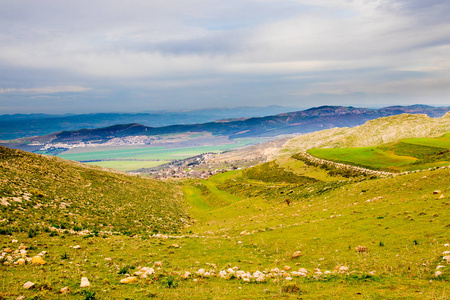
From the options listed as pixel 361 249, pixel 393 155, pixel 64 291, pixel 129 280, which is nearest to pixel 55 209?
pixel 64 291

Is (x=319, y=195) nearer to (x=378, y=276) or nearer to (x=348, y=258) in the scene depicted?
(x=348, y=258)

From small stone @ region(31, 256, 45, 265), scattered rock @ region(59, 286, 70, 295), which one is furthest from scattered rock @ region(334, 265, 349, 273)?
small stone @ region(31, 256, 45, 265)

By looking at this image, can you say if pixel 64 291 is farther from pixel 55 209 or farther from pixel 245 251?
pixel 55 209

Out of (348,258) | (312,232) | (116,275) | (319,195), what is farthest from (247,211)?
Result: (116,275)

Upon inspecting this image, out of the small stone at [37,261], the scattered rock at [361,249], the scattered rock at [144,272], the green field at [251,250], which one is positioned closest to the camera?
the green field at [251,250]

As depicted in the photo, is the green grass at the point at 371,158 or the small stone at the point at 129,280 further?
the green grass at the point at 371,158

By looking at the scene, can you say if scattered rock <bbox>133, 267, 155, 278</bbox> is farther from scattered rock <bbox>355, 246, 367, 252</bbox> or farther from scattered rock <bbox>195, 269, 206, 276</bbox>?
scattered rock <bbox>355, 246, 367, 252</bbox>

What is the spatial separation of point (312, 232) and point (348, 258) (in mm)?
6017

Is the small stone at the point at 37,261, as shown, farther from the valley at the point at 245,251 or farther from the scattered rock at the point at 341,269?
the scattered rock at the point at 341,269

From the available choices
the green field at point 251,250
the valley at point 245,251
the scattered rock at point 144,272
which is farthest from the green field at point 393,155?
the scattered rock at point 144,272

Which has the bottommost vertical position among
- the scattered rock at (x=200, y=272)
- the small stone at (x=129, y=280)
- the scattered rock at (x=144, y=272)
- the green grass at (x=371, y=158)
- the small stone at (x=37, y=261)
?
the green grass at (x=371, y=158)

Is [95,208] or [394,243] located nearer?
[394,243]

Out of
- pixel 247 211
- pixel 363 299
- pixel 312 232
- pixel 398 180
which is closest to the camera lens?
pixel 363 299

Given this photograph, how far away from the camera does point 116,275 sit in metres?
12.7
